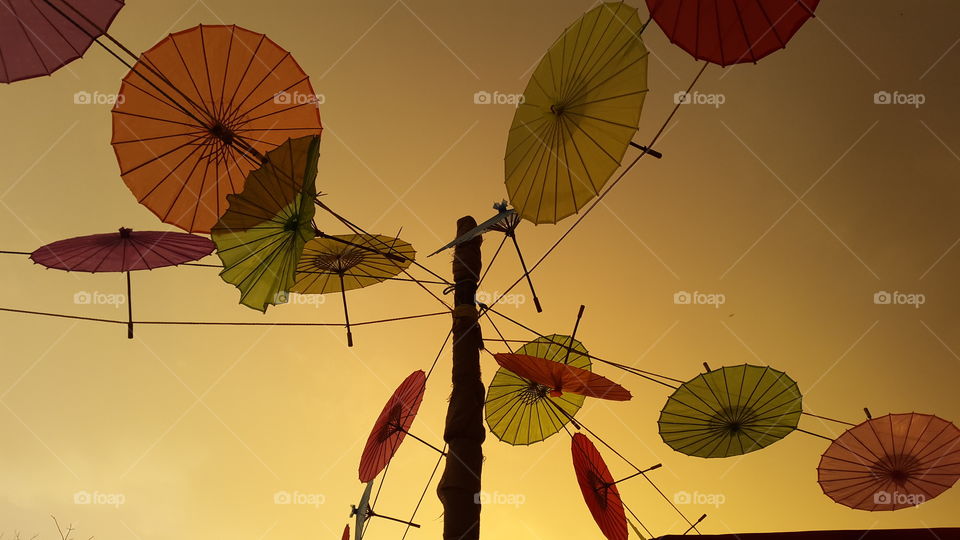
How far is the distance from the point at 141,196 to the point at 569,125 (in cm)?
Answer: 218

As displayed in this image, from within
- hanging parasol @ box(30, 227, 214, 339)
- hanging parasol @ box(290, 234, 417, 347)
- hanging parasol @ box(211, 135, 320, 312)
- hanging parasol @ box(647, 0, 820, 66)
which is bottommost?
hanging parasol @ box(211, 135, 320, 312)

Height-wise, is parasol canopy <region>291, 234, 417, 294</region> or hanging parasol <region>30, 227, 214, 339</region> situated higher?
parasol canopy <region>291, 234, 417, 294</region>

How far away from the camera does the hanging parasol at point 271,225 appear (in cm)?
264

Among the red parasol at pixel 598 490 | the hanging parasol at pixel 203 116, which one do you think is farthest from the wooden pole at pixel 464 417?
the red parasol at pixel 598 490

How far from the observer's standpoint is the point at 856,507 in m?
4.43

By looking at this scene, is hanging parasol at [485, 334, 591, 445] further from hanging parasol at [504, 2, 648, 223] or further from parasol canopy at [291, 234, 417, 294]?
hanging parasol at [504, 2, 648, 223]

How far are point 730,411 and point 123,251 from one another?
148 inches

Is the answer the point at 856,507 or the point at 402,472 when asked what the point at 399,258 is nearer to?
the point at 402,472

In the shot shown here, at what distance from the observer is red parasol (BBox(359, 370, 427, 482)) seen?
3.73 meters

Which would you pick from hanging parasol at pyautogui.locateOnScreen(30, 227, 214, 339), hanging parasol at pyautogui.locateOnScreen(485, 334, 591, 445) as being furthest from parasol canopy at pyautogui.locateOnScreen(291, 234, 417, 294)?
hanging parasol at pyautogui.locateOnScreen(485, 334, 591, 445)

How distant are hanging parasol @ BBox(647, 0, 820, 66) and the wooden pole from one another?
60.0 inches

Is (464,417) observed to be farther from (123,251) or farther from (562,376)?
(123,251)

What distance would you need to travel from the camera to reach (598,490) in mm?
4152

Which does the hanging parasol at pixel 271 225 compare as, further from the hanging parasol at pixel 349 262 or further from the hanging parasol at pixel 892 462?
the hanging parasol at pixel 892 462
